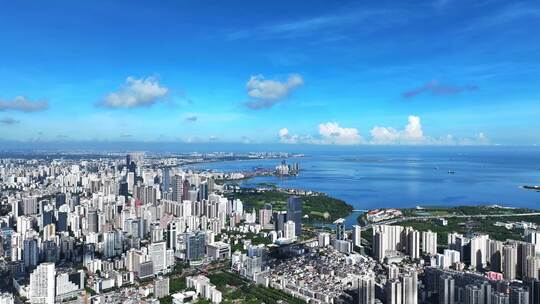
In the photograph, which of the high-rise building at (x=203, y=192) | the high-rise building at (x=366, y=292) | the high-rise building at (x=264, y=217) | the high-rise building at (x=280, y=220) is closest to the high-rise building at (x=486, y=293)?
the high-rise building at (x=366, y=292)

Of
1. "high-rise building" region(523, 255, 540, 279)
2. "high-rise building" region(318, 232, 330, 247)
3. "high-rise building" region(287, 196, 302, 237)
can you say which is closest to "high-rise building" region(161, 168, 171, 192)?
"high-rise building" region(287, 196, 302, 237)

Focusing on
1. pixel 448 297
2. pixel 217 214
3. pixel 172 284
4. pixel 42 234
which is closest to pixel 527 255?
pixel 448 297

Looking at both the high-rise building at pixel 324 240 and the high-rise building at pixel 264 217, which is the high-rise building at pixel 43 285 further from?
the high-rise building at pixel 264 217

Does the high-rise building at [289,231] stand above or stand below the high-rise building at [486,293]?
below

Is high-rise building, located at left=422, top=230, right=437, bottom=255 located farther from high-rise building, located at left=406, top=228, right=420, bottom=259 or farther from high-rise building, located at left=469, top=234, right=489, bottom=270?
high-rise building, located at left=469, top=234, right=489, bottom=270

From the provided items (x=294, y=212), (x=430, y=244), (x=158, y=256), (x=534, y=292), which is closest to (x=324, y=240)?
(x=294, y=212)

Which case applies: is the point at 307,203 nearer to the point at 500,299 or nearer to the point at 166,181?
the point at 166,181

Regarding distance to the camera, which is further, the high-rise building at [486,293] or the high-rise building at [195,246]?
the high-rise building at [195,246]
